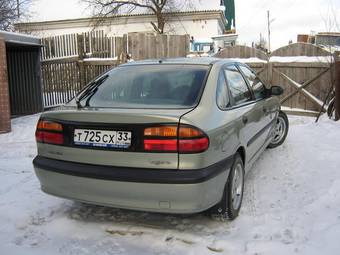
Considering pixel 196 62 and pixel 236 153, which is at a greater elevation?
pixel 196 62

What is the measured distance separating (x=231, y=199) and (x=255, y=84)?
6.90ft

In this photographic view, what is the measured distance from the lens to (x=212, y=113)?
3.47 m

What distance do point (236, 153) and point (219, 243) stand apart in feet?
3.11

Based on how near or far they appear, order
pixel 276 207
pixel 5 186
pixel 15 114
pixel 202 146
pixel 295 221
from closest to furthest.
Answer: pixel 202 146 → pixel 295 221 → pixel 276 207 → pixel 5 186 → pixel 15 114

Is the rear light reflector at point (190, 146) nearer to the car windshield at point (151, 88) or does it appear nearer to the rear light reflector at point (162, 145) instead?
the rear light reflector at point (162, 145)

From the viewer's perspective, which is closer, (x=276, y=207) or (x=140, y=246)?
(x=140, y=246)

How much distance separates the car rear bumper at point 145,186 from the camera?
3.16 m

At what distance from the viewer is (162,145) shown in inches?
124

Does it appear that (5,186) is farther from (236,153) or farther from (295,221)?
(295,221)

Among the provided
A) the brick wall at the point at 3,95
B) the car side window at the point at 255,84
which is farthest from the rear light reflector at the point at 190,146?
the brick wall at the point at 3,95

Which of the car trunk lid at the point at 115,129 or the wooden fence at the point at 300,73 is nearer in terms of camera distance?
the car trunk lid at the point at 115,129

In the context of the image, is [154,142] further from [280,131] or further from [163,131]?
[280,131]

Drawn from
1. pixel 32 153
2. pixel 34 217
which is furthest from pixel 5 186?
pixel 32 153

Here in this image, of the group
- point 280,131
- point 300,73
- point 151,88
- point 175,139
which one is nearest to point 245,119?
point 151,88
